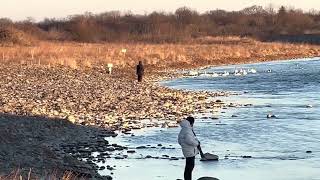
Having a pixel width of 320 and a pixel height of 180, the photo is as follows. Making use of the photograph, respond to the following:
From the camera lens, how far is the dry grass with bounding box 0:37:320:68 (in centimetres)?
5359

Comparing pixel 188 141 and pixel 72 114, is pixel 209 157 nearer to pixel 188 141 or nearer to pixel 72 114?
pixel 188 141

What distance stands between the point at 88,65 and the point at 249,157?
34909mm

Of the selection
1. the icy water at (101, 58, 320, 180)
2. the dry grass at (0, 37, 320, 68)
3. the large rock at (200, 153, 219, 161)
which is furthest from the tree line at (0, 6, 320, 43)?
the large rock at (200, 153, 219, 161)

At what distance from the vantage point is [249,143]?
20453mm

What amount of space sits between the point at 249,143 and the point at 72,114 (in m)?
7.17

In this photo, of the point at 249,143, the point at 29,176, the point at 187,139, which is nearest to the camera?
the point at 29,176

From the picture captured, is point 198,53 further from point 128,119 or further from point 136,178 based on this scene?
point 136,178

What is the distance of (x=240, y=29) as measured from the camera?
129m

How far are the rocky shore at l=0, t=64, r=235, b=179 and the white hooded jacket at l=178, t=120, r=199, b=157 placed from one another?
221 centimetres

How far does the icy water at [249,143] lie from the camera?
634 inches

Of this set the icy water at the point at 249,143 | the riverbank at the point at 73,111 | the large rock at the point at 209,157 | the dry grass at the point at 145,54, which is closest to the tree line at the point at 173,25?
the dry grass at the point at 145,54

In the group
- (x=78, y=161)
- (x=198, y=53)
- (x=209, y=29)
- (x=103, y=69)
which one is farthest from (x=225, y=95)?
(x=209, y=29)

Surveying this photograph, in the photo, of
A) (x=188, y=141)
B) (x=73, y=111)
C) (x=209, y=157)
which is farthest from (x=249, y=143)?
(x=73, y=111)

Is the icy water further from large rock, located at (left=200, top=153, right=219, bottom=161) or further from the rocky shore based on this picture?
the rocky shore
